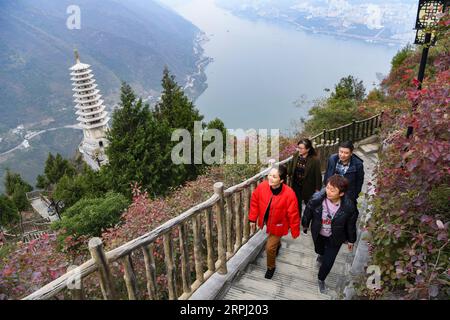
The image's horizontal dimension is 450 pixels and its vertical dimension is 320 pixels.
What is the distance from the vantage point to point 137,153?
18812 millimetres

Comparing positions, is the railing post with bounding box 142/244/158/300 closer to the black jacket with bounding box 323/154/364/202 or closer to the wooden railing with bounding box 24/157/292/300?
the wooden railing with bounding box 24/157/292/300

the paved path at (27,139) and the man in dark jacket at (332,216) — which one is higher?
the man in dark jacket at (332,216)

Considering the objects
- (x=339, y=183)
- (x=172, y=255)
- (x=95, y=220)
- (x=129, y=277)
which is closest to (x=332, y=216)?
(x=339, y=183)

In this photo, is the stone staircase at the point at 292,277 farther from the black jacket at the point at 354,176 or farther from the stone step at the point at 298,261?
the black jacket at the point at 354,176

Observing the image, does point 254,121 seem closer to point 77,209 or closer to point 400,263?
point 77,209

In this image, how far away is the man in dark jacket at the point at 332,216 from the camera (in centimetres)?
314

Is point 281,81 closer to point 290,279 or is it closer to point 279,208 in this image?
point 290,279

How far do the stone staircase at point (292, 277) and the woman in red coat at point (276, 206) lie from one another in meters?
0.41

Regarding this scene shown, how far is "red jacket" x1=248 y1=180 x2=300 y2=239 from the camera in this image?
3.45 meters

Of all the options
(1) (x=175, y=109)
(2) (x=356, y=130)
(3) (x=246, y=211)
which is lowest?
(1) (x=175, y=109)

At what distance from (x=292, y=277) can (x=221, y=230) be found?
3.46ft

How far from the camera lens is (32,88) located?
14462 centimetres

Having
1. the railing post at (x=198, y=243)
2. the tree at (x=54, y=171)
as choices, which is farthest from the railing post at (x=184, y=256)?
the tree at (x=54, y=171)

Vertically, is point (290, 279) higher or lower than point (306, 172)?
lower
